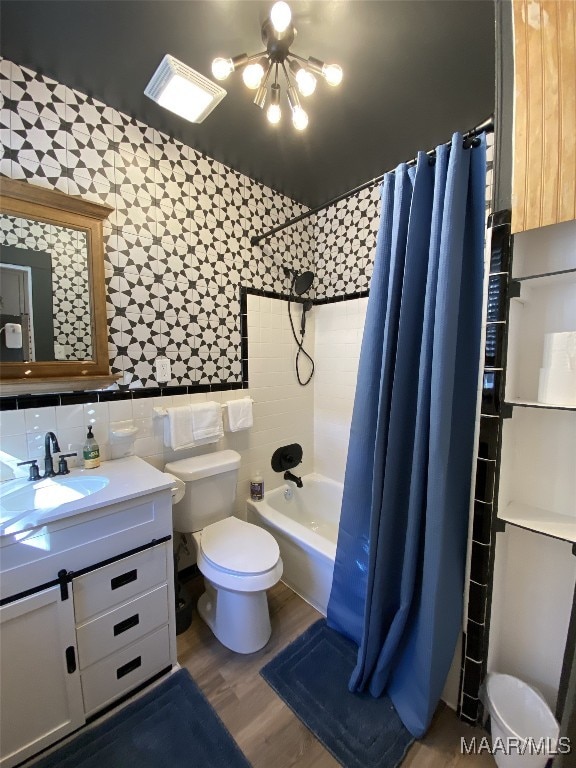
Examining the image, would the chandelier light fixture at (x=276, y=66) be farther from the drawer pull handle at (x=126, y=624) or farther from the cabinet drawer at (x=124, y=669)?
the cabinet drawer at (x=124, y=669)

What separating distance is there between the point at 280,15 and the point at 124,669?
2.43m

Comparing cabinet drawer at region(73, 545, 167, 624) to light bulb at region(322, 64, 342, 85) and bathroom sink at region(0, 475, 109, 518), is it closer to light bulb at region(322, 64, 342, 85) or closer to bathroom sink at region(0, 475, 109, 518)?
bathroom sink at region(0, 475, 109, 518)

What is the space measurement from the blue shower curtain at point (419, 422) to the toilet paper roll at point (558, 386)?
0.67ft

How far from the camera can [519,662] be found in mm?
1115

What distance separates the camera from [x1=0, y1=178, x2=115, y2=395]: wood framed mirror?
1234mm

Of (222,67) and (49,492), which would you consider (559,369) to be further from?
(49,492)

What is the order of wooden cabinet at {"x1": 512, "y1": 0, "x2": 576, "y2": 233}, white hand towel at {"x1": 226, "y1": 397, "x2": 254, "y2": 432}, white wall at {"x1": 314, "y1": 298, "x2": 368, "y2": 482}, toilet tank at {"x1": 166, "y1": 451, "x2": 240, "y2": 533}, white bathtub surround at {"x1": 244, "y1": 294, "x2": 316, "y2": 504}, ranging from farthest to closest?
white wall at {"x1": 314, "y1": 298, "x2": 368, "y2": 482}
white bathtub surround at {"x1": 244, "y1": 294, "x2": 316, "y2": 504}
white hand towel at {"x1": 226, "y1": 397, "x2": 254, "y2": 432}
toilet tank at {"x1": 166, "y1": 451, "x2": 240, "y2": 533}
wooden cabinet at {"x1": 512, "y1": 0, "x2": 576, "y2": 233}

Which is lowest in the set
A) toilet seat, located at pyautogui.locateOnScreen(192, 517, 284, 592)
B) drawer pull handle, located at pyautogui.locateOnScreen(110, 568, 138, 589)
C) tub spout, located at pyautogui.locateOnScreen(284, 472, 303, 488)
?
toilet seat, located at pyautogui.locateOnScreen(192, 517, 284, 592)

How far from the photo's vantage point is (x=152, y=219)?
5.36ft

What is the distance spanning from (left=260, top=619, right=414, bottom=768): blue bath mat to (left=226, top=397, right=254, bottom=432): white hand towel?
3.88ft

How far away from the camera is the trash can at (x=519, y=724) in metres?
0.93

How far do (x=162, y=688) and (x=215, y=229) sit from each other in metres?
2.37

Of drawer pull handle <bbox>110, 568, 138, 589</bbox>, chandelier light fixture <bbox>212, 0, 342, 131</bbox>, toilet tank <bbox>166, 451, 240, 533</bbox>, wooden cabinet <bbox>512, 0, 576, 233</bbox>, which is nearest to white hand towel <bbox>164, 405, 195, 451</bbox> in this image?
toilet tank <bbox>166, 451, 240, 533</bbox>

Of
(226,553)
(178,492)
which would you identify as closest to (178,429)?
(178,492)
